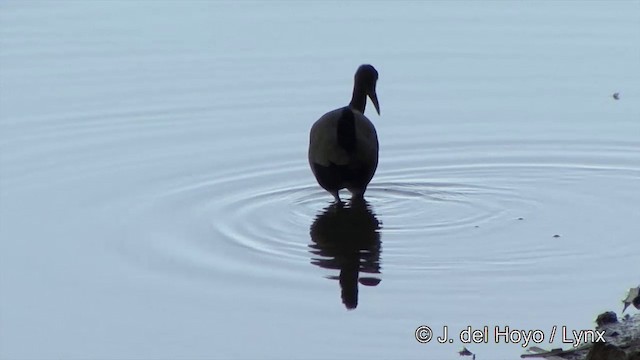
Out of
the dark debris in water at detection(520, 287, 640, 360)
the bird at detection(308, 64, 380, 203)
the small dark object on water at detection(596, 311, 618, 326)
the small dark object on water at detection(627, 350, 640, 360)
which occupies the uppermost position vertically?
the bird at detection(308, 64, 380, 203)

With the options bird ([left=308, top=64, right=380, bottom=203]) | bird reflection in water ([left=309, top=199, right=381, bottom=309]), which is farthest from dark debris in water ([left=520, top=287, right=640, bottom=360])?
bird ([left=308, top=64, right=380, bottom=203])

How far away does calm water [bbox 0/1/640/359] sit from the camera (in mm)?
7211

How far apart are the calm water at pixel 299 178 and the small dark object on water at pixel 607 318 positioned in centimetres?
14

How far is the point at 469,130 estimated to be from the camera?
36.6ft

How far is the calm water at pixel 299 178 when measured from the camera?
7.21 m

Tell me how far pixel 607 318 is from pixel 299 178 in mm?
3736

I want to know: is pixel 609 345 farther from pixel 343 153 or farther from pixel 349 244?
pixel 343 153

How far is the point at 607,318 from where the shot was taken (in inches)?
268

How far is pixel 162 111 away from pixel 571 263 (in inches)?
191

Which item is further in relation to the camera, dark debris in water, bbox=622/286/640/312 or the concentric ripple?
the concentric ripple

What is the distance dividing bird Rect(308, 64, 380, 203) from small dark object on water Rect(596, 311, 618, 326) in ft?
9.17

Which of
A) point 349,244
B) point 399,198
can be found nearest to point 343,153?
point 399,198

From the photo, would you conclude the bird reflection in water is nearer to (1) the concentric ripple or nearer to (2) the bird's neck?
(1) the concentric ripple

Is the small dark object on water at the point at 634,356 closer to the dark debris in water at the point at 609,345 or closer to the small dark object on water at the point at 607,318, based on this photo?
the dark debris in water at the point at 609,345
